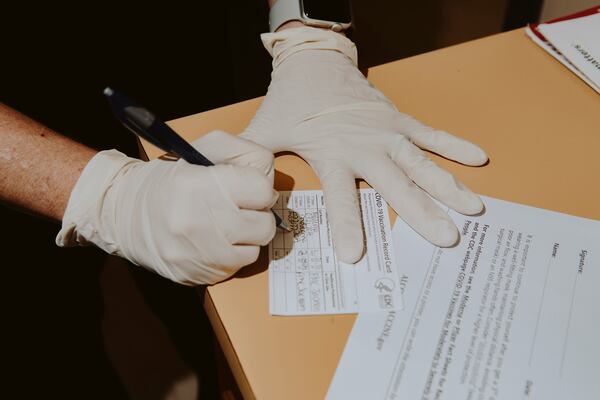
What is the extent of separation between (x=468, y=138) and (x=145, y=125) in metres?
0.47

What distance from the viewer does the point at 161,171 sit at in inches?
21.6

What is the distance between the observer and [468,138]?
664mm

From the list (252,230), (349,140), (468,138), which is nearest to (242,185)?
(252,230)

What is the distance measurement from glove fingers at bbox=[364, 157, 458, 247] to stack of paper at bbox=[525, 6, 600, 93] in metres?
0.41

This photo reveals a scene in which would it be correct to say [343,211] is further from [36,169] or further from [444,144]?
[36,169]

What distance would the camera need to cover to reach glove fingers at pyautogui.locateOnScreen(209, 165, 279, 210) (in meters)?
0.50

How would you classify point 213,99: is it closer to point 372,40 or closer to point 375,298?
point 375,298

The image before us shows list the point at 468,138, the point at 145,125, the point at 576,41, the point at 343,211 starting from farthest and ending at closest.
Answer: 1. the point at 576,41
2. the point at 468,138
3. the point at 343,211
4. the point at 145,125

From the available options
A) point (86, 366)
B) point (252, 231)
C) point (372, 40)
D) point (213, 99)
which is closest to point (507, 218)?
point (252, 231)

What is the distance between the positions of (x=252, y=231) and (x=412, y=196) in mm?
213

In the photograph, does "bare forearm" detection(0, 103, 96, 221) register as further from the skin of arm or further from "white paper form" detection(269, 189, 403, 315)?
"white paper form" detection(269, 189, 403, 315)

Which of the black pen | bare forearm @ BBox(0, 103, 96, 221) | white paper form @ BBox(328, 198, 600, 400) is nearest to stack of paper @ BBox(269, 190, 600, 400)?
white paper form @ BBox(328, 198, 600, 400)

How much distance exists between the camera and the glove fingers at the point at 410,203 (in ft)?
1.76

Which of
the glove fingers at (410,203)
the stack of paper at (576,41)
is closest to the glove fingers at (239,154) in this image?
the glove fingers at (410,203)
